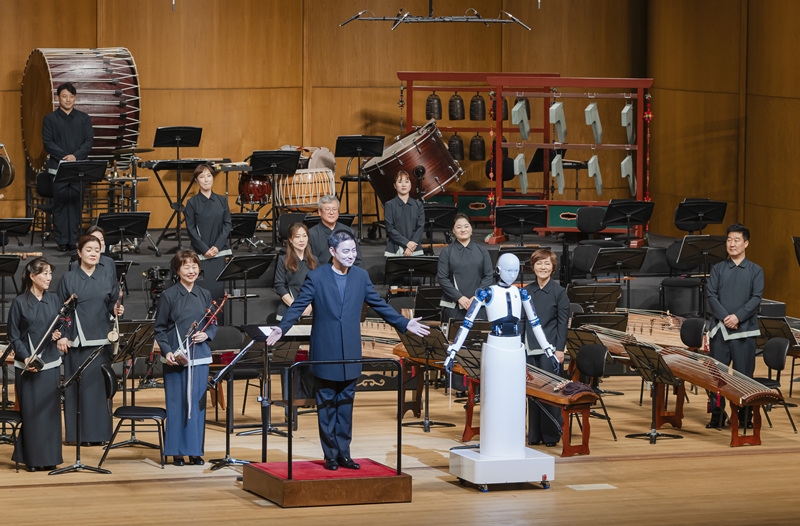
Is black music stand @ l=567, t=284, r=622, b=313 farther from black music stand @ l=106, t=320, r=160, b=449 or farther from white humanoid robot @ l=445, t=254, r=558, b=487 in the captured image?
black music stand @ l=106, t=320, r=160, b=449

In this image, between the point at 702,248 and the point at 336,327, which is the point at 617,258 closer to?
the point at 702,248

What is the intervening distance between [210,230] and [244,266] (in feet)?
2.57

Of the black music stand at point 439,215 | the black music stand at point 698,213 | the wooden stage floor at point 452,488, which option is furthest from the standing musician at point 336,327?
the black music stand at point 698,213

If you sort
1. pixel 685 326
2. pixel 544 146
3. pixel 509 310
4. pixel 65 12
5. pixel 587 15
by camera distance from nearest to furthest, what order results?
→ pixel 509 310
pixel 685 326
pixel 544 146
pixel 65 12
pixel 587 15

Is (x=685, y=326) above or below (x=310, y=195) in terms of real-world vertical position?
below

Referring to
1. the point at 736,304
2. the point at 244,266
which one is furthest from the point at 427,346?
the point at 736,304

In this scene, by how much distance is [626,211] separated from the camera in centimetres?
1298

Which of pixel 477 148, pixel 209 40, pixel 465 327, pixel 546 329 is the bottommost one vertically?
pixel 546 329

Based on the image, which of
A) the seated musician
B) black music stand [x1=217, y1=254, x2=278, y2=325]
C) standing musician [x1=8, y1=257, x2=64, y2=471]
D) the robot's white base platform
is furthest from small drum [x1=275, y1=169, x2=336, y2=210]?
the robot's white base platform

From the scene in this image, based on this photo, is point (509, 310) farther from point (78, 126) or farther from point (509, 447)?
point (78, 126)

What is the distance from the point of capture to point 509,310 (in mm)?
7746

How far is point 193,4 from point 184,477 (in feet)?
29.6

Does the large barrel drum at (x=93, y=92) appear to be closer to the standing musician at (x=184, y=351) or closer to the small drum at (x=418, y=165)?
the small drum at (x=418, y=165)

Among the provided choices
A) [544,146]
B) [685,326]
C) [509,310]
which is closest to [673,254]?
[544,146]
